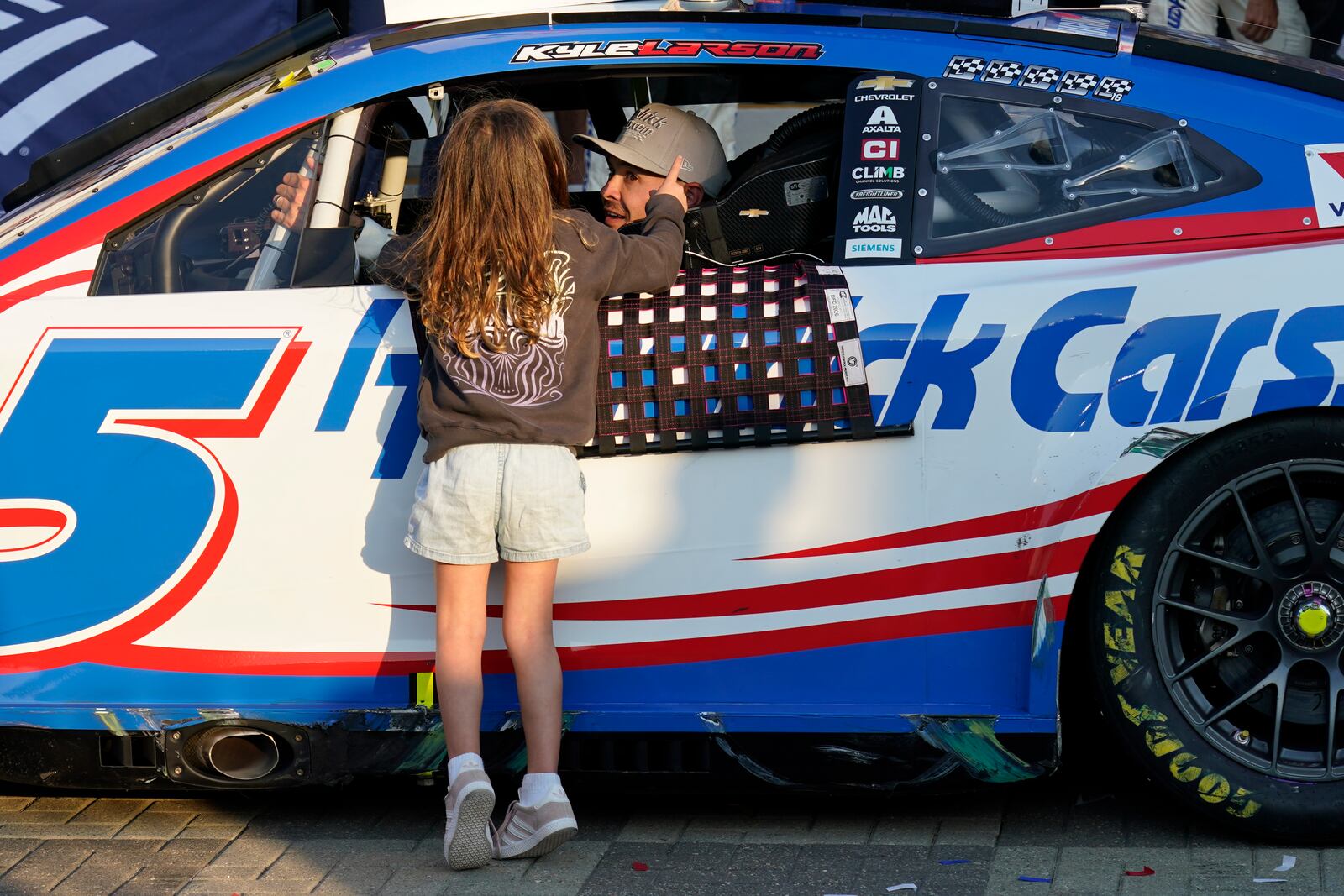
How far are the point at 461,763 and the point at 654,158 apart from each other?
154cm

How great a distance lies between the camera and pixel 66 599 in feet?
10.7

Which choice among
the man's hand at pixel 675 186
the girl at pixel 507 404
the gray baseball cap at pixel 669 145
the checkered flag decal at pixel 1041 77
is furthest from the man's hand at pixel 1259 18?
the girl at pixel 507 404

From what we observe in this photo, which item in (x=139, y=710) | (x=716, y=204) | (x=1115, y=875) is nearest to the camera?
(x=1115, y=875)

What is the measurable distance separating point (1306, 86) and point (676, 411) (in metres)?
1.48

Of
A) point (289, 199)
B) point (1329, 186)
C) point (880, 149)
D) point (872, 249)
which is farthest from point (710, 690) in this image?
point (1329, 186)

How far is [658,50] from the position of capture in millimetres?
3355

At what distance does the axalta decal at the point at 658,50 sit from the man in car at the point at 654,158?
0.98 feet

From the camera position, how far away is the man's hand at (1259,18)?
6.12 metres

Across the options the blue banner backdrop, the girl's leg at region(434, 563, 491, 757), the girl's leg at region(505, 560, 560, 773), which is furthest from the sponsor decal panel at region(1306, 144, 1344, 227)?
the blue banner backdrop

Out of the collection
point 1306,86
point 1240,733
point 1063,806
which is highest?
point 1306,86

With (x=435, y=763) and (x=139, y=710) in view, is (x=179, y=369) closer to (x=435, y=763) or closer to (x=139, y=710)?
(x=139, y=710)

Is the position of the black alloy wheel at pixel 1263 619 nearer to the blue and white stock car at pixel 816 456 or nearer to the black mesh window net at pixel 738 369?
the blue and white stock car at pixel 816 456

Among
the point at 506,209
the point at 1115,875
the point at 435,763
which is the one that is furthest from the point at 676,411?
the point at 1115,875

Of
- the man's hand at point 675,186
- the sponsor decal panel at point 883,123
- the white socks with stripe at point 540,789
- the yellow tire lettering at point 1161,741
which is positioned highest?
the sponsor decal panel at point 883,123
